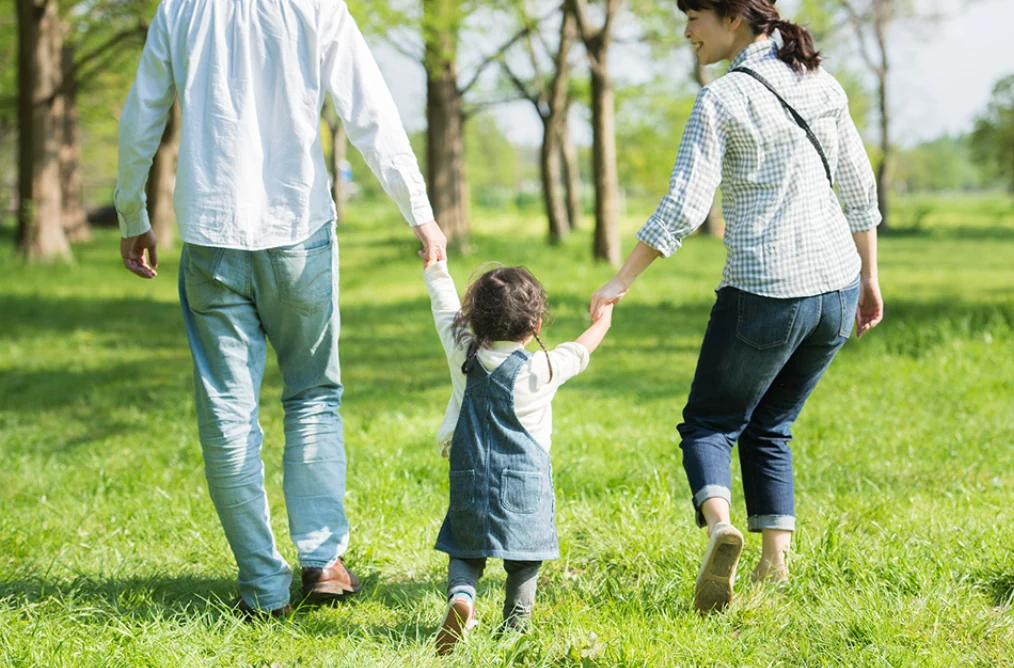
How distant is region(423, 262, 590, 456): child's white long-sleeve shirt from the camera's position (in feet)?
9.73

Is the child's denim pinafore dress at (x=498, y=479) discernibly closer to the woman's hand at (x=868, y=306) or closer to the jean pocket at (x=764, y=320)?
the jean pocket at (x=764, y=320)

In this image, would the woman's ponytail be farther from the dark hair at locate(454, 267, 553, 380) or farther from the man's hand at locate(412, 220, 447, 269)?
the man's hand at locate(412, 220, 447, 269)

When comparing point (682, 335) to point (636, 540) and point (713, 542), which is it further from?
point (713, 542)

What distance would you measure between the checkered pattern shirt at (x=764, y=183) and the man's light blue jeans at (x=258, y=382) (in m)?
1.10

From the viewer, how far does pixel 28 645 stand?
9.50 feet

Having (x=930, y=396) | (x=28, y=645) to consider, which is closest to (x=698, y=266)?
(x=930, y=396)

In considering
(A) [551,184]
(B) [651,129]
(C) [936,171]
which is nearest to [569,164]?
(A) [551,184]

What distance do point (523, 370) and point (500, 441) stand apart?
0.71ft

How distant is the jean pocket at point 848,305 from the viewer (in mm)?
3232

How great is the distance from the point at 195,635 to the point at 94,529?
4.76ft

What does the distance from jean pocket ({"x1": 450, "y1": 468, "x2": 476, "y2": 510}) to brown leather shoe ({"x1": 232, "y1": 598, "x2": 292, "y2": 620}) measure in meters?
0.75

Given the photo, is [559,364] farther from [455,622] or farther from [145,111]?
[145,111]

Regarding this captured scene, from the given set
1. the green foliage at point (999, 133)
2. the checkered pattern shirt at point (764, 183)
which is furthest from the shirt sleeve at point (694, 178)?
the green foliage at point (999, 133)

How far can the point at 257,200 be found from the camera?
3.17m
